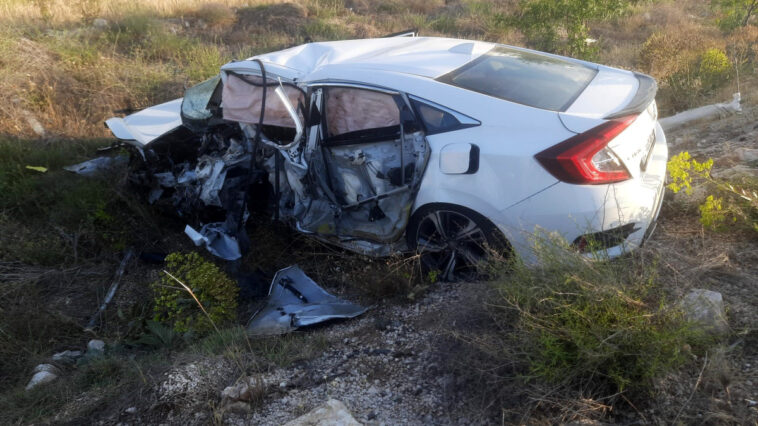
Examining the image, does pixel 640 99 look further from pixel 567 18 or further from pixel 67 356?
pixel 567 18

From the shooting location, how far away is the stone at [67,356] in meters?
3.67

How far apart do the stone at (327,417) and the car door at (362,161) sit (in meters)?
1.51

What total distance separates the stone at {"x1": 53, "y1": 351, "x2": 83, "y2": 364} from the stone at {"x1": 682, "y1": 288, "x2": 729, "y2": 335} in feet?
12.6

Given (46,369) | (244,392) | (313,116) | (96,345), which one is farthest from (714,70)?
(46,369)

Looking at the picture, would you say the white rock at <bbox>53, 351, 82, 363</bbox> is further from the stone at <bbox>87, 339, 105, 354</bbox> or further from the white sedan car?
the white sedan car

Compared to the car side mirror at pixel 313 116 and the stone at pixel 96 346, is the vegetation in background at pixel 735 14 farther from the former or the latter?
the stone at pixel 96 346

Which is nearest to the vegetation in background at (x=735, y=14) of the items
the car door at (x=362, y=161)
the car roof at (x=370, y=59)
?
the car roof at (x=370, y=59)

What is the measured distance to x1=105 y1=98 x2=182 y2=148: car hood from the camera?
16.9 ft

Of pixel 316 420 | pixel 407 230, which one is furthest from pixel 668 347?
pixel 407 230

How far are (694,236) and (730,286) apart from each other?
67 centimetres

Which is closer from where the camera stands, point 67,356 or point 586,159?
point 586,159

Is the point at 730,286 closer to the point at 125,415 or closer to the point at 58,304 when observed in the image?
the point at 125,415

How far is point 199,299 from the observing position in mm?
3770

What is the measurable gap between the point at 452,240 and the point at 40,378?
2813 millimetres
